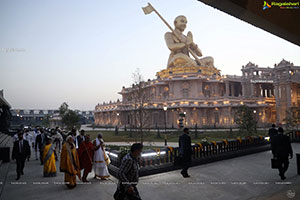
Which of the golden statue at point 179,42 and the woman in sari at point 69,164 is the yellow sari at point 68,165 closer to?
the woman in sari at point 69,164

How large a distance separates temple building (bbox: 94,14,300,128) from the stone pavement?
24.3 meters

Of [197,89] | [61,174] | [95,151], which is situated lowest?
[61,174]

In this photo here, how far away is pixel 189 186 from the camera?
7.00m

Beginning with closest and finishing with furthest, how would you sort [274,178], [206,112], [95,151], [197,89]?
[274,178]
[95,151]
[206,112]
[197,89]

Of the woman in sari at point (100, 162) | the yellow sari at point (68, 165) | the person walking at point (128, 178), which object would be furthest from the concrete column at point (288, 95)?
the person walking at point (128, 178)

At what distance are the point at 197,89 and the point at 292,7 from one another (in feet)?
138

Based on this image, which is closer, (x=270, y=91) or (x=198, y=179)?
(x=198, y=179)

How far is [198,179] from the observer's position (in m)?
7.80

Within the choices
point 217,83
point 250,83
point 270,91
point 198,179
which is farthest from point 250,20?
point 270,91

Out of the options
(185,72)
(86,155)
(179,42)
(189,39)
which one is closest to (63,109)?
(185,72)

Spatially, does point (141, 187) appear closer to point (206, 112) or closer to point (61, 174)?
point (61, 174)

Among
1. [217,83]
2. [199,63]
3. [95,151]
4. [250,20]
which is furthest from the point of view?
[199,63]

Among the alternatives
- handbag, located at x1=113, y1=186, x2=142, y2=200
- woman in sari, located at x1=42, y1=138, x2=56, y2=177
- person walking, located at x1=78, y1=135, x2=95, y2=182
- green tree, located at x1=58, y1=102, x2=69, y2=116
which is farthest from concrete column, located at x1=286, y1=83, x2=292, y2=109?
handbag, located at x1=113, y1=186, x2=142, y2=200

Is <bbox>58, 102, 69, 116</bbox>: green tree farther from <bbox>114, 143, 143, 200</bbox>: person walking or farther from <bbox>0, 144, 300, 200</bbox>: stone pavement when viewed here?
<bbox>114, 143, 143, 200</bbox>: person walking
